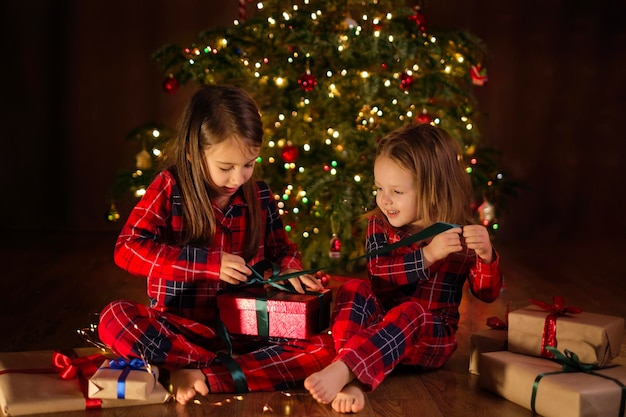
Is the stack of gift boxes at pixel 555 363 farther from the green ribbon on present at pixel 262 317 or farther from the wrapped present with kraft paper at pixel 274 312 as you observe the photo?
the green ribbon on present at pixel 262 317

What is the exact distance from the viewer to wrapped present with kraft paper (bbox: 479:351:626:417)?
1945 millimetres

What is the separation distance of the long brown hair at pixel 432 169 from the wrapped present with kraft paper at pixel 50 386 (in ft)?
2.80

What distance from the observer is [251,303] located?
225 centimetres

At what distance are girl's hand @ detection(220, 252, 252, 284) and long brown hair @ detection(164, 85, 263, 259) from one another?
0.16 metres

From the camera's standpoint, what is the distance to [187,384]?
7.06 feet

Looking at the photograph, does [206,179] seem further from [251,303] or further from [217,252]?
[251,303]

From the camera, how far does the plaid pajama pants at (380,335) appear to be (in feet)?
6.98

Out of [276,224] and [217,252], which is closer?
[217,252]

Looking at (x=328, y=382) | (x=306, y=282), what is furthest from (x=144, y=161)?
(x=328, y=382)

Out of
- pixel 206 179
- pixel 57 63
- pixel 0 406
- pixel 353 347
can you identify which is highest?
pixel 57 63

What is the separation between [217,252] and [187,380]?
33 cm

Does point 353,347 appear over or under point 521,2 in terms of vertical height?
under

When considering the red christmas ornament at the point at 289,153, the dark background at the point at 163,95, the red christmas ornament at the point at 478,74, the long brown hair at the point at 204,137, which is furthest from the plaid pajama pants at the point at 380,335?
the dark background at the point at 163,95

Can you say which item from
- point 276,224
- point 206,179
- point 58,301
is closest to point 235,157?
point 206,179
